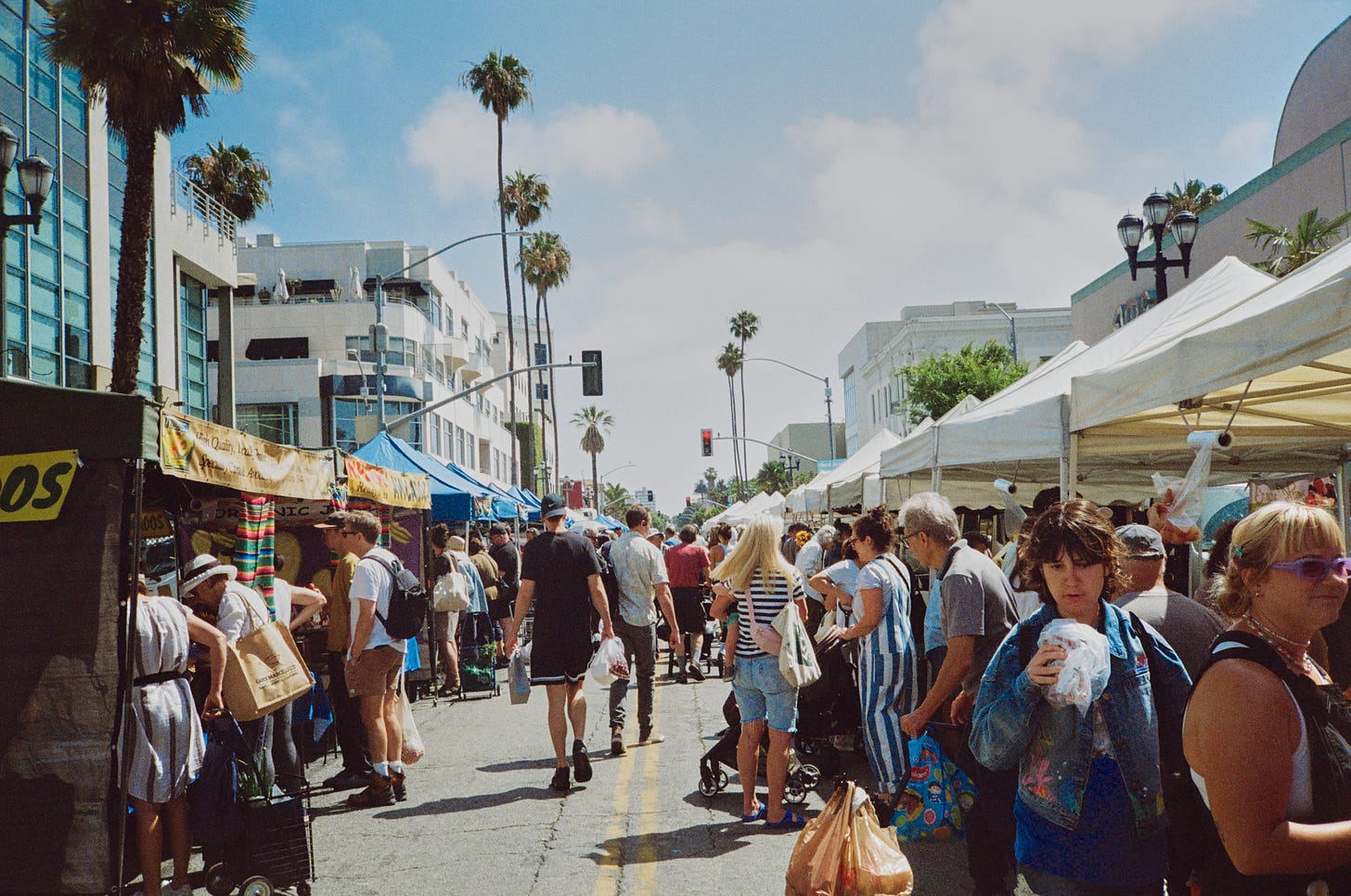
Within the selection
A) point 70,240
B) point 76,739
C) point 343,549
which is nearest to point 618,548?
point 343,549

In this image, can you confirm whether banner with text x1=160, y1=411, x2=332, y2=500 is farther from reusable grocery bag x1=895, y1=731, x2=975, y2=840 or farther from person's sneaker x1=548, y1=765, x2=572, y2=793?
reusable grocery bag x1=895, y1=731, x2=975, y2=840

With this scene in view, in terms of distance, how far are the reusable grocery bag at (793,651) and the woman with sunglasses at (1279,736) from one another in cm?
A: 382

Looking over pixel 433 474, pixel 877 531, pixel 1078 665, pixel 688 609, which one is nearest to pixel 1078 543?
pixel 1078 665

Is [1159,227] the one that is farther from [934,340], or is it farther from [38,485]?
[934,340]

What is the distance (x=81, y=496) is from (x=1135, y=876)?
4.39 meters

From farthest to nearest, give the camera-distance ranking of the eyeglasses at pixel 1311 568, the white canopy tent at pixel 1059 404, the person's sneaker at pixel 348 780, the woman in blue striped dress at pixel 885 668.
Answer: the person's sneaker at pixel 348 780 < the white canopy tent at pixel 1059 404 < the woman in blue striped dress at pixel 885 668 < the eyeglasses at pixel 1311 568

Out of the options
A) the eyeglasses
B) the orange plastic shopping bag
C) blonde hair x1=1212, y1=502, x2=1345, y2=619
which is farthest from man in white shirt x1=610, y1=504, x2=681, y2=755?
the eyeglasses

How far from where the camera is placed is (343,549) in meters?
7.89

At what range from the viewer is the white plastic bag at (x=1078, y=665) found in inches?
111

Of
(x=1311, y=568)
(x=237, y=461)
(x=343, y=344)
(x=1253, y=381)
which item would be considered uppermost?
(x=343, y=344)

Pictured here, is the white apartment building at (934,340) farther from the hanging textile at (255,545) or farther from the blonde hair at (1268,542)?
the blonde hair at (1268,542)

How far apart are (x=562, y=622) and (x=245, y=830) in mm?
3025

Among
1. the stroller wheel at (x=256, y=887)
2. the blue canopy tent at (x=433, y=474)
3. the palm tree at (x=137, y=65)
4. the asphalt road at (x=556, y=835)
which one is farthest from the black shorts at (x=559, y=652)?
the palm tree at (x=137, y=65)

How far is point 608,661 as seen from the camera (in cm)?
800
